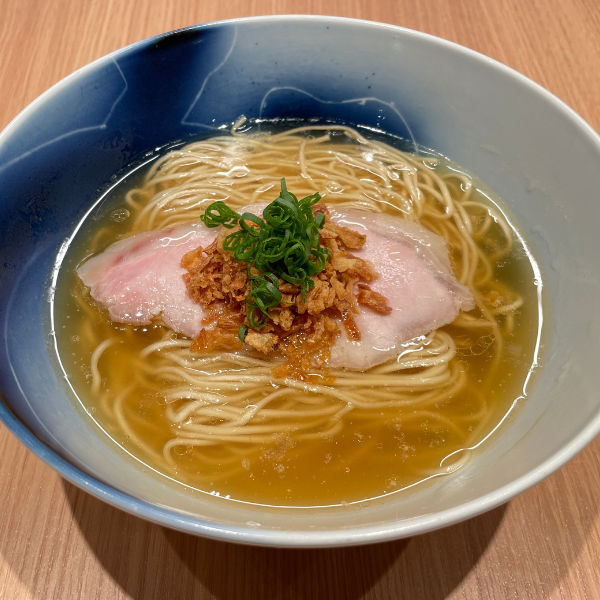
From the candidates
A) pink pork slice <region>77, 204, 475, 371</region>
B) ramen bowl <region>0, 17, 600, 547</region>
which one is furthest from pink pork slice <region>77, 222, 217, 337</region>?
ramen bowl <region>0, 17, 600, 547</region>

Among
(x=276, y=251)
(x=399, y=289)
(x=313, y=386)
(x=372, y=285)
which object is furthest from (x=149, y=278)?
(x=399, y=289)

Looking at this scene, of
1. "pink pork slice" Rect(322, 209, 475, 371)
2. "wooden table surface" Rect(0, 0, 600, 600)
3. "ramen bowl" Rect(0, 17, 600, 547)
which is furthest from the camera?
"pink pork slice" Rect(322, 209, 475, 371)

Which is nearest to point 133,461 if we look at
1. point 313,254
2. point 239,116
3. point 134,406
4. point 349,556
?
point 134,406

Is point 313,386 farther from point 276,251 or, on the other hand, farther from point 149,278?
point 149,278

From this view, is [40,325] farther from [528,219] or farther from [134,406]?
[528,219]

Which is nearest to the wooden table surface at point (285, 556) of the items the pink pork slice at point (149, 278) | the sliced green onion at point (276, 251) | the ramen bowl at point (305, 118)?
the ramen bowl at point (305, 118)

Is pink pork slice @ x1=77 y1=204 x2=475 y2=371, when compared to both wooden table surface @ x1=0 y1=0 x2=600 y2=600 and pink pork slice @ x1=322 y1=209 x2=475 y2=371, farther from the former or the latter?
wooden table surface @ x1=0 y1=0 x2=600 y2=600
